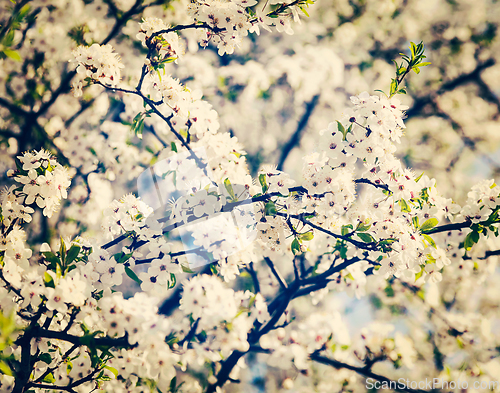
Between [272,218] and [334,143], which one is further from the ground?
[334,143]

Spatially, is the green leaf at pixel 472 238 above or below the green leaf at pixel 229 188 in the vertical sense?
below

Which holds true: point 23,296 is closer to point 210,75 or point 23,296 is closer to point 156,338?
point 156,338

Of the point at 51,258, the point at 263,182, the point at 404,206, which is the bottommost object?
the point at 51,258

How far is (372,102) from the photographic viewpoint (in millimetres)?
1974

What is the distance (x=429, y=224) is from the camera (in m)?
2.11

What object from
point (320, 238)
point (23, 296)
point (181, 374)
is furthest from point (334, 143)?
point (181, 374)

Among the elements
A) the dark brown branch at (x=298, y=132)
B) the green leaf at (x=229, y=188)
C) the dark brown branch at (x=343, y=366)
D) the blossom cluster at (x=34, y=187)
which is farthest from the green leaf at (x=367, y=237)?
the dark brown branch at (x=298, y=132)

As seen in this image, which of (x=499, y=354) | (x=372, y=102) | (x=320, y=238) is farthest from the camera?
(x=499, y=354)

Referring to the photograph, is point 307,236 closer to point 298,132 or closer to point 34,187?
point 34,187

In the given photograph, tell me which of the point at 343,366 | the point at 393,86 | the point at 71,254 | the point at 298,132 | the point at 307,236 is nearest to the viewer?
the point at 71,254

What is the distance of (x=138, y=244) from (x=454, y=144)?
7.06 metres

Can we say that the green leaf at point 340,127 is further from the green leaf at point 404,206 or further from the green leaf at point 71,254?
the green leaf at point 71,254

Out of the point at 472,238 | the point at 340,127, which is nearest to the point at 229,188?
the point at 340,127

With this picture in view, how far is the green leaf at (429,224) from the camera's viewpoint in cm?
209
